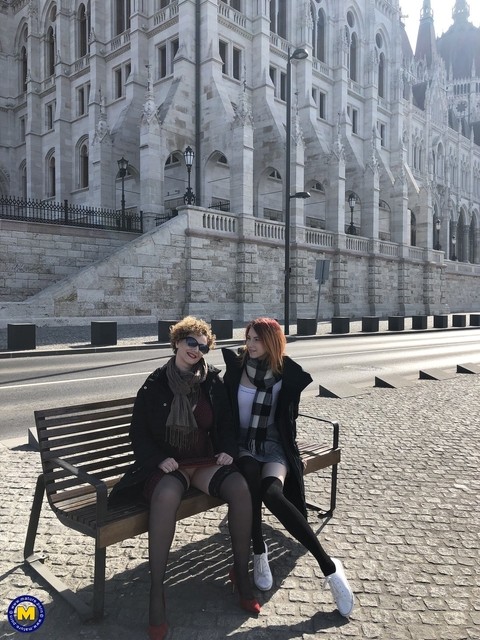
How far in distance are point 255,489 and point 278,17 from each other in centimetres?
3807

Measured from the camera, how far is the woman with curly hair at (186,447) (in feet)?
8.93

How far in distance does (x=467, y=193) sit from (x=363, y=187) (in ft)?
119

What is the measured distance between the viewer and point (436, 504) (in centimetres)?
400

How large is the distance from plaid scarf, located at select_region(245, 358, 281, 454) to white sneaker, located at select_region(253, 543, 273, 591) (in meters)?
0.70

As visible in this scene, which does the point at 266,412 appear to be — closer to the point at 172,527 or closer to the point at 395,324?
the point at 172,527

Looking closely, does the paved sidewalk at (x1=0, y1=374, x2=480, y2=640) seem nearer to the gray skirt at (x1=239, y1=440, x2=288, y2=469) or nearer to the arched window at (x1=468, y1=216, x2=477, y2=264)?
the gray skirt at (x1=239, y1=440, x2=288, y2=469)

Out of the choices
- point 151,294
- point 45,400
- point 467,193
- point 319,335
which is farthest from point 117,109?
point 467,193

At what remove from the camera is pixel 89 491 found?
10.2ft

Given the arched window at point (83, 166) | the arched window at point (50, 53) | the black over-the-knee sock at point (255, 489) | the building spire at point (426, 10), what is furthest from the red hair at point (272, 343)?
the building spire at point (426, 10)

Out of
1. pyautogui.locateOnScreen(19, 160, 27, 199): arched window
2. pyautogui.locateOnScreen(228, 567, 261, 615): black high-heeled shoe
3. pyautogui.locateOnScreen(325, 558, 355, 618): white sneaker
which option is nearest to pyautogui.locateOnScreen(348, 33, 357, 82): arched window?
pyautogui.locateOnScreen(19, 160, 27, 199): arched window

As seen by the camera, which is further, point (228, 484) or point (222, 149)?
point (222, 149)

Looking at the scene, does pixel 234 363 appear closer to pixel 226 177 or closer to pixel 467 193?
pixel 226 177

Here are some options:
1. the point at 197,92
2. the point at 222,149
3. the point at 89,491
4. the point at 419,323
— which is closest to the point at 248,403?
the point at 89,491

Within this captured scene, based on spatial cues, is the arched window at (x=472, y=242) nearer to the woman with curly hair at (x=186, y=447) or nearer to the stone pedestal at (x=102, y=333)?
the stone pedestal at (x=102, y=333)
